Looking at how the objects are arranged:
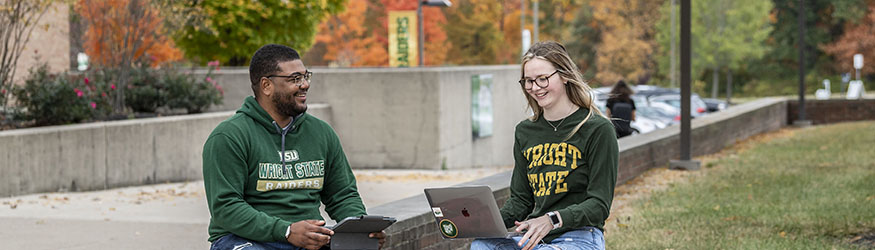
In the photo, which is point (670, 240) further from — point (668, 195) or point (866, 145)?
point (866, 145)

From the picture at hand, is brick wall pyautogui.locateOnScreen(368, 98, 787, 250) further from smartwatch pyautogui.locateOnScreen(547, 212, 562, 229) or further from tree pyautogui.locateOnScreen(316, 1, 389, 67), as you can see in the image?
tree pyautogui.locateOnScreen(316, 1, 389, 67)

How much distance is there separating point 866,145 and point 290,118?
15.4 metres

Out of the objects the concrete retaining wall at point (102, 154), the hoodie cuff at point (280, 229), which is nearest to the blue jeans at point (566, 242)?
the hoodie cuff at point (280, 229)

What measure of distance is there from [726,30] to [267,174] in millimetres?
57937

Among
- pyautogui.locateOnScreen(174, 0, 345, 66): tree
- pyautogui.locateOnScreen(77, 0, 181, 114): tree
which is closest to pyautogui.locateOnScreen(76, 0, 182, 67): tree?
pyautogui.locateOnScreen(77, 0, 181, 114): tree

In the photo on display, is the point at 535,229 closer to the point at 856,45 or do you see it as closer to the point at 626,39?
the point at 626,39

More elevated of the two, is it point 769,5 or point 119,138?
point 769,5

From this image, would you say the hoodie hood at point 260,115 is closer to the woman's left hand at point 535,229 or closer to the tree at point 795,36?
the woman's left hand at point 535,229

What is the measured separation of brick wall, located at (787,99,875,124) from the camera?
27906 mm

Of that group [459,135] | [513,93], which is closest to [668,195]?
[459,135]

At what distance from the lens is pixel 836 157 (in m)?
15.3

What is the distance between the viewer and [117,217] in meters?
10.2

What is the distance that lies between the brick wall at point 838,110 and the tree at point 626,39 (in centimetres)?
3667

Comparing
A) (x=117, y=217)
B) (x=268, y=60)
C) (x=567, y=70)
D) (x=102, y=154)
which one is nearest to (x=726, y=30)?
(x=102, y=154)
